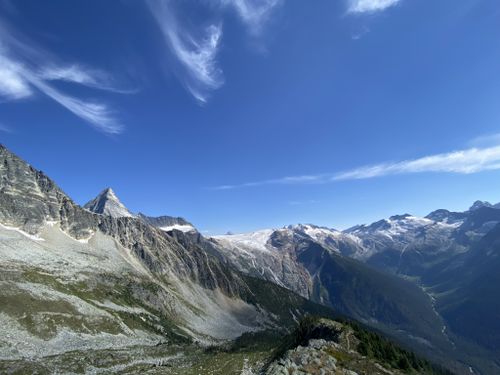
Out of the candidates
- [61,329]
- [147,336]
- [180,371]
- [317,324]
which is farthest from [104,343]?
[317,324]

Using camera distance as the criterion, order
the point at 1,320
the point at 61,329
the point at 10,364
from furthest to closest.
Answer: the point at 61,329 < the point at 1,320 < the point at 10,364

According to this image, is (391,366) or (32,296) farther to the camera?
(32,296)

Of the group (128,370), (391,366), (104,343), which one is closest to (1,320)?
(104,343)

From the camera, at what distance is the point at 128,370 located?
4341 inches

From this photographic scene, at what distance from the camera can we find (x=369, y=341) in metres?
95.3

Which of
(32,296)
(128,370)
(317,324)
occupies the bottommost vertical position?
(128,370)

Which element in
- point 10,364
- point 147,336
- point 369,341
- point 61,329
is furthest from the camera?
point 147,336

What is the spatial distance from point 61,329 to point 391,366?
391 feet

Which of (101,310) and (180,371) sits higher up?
(101,310)

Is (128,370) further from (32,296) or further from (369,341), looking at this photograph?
(32,296)

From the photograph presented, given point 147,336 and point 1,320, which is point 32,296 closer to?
point 1,320

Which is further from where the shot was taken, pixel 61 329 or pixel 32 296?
pixel 32 296

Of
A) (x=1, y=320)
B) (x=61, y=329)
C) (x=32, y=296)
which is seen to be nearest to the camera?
(x=1, y=320)

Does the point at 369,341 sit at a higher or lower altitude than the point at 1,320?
lower
